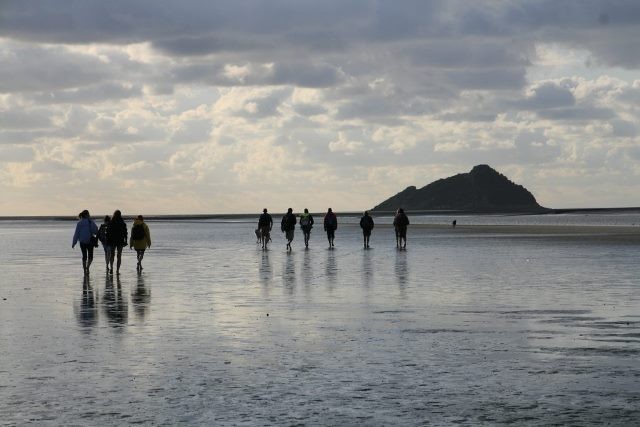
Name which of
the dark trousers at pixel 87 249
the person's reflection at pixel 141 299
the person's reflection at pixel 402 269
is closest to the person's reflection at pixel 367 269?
the person's reflection at pixel 402 269

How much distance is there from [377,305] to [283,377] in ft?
27.3

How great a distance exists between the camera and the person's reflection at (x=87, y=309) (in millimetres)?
16641

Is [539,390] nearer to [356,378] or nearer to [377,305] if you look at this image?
[356,378]

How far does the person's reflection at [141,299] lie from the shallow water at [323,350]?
66mm

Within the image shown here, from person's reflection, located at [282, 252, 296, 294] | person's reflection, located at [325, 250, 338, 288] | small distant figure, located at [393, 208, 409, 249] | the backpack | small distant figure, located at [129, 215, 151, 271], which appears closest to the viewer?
person's reflection, located at [282, 252, 296, 294]

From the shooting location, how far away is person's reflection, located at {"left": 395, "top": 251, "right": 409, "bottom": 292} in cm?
2462

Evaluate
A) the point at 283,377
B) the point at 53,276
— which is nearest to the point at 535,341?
the point at 283,377

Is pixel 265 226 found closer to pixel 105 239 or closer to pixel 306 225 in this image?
pixel 306 225

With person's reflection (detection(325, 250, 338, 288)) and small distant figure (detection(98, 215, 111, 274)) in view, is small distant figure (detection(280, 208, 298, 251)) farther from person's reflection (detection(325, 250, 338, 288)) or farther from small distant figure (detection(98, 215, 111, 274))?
small distant figure (detection(98, 215, 111, 274))

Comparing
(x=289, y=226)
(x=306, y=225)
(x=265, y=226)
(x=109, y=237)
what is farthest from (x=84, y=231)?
(x=306, y=225)

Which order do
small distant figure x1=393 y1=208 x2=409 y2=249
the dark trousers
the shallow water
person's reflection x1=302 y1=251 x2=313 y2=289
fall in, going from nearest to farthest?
the shallow water, person's reflection x1=302 y1=251 x2=313 y2=289, the dark trousers, small distant figure x1=393 y1=208 x2=409 y2=249

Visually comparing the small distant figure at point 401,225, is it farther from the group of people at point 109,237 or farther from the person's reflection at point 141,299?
the person's reflection at point 141,299

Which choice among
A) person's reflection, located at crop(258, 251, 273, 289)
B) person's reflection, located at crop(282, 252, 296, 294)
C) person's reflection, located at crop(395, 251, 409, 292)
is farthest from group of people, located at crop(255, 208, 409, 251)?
person's reflection, located at crop(282, 252, 296, 294)

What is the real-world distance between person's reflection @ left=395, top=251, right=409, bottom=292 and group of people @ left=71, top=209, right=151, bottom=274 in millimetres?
7606
